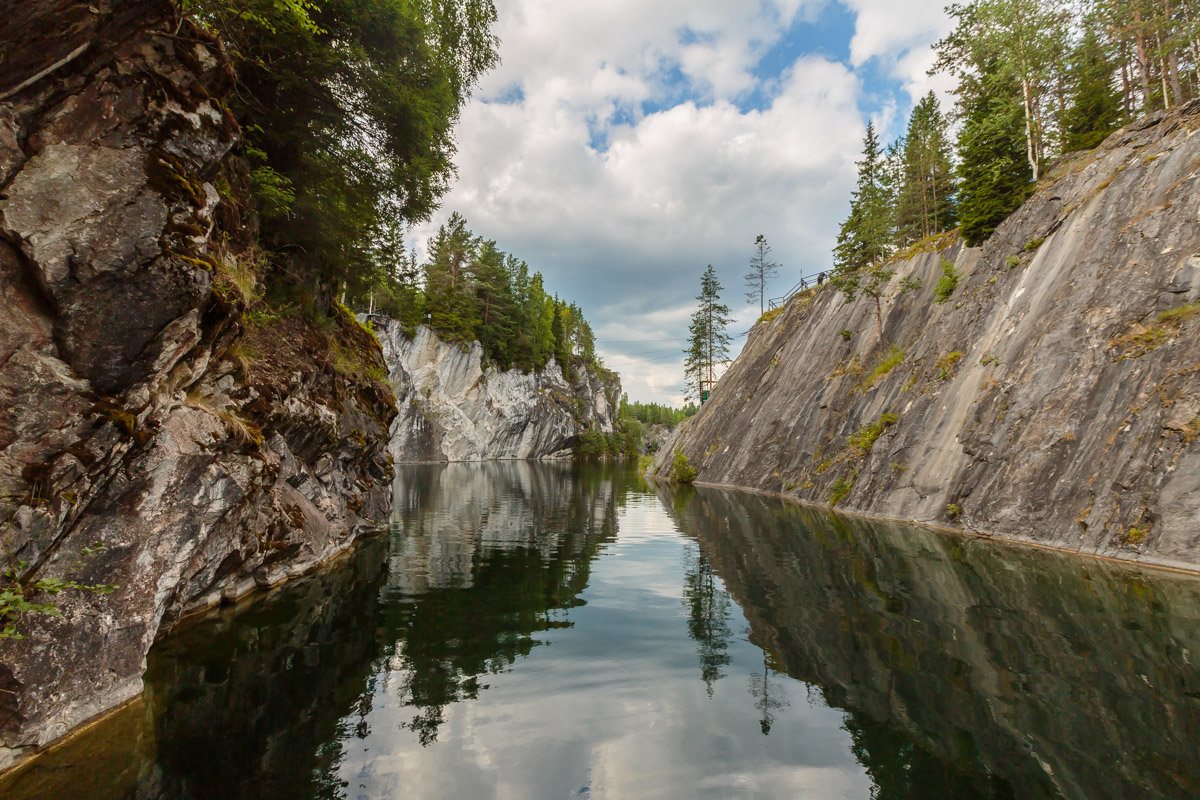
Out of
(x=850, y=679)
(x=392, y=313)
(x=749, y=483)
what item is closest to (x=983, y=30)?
(x=749, y=483)

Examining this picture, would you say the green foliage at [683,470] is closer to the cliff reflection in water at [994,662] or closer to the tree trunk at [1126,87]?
the cliff reflection in water at [994,662]

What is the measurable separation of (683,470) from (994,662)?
3679cm

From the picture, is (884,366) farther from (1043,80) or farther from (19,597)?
(19,597)

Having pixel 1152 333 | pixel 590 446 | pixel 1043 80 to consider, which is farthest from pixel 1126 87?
pixel 590 446

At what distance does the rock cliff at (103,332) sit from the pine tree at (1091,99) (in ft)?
122

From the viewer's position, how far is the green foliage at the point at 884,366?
29172 mm

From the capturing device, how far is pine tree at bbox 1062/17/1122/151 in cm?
2692

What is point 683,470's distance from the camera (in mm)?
44406

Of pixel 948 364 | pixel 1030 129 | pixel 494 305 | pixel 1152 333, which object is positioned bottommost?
pixel 1152 333

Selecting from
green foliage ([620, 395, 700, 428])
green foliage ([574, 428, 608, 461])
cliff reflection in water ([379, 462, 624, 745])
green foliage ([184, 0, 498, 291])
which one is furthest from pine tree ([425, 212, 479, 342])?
green foliage ([620, 395, 700, 428])

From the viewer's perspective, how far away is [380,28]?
13109 millimetres

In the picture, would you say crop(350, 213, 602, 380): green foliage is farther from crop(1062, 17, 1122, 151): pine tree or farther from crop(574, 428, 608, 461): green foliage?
crop(1062, 17, 1122, 151): pine tree

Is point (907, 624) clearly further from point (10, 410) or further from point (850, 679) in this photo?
point (10, 410)

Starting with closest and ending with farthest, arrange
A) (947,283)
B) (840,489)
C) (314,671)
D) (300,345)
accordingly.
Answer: (314,671) → (300,345) → (840,489) → (947,283)
